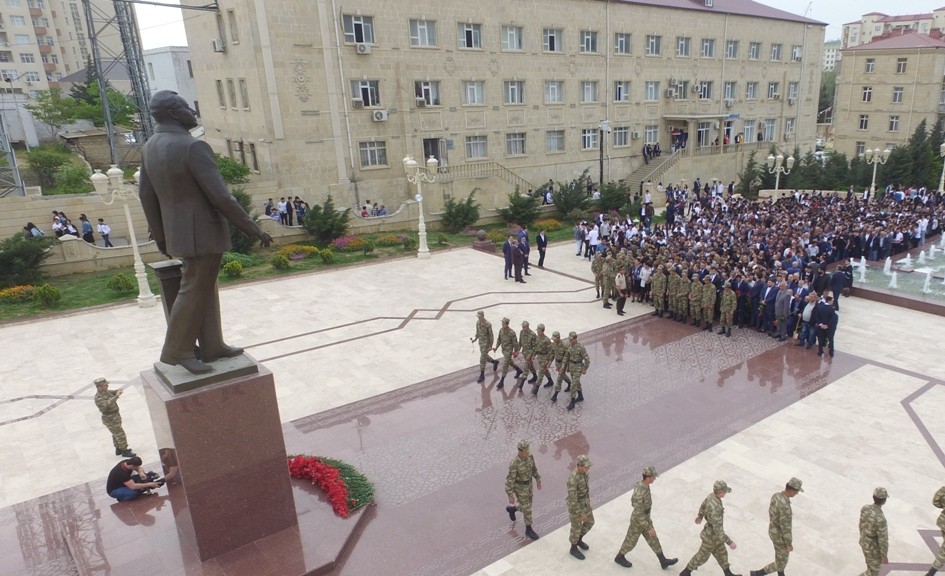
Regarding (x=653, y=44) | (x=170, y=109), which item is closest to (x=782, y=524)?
(x=170, y=109)

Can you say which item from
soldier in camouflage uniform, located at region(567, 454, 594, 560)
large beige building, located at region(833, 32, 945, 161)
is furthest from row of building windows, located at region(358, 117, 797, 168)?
soldier in camouflage uniform, located at region(567, 454, 594, 560)

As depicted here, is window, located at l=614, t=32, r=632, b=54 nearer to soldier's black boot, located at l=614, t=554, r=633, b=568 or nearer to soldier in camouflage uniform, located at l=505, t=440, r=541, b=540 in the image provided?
soldier in camouflage uniform, located at l=505, t=440, r=541, b=540

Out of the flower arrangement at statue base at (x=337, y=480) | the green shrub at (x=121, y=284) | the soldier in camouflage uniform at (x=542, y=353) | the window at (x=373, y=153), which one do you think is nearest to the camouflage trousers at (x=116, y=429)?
the flower arrangement at statue base at (x=337, y=480)

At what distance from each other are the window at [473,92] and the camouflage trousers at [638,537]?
27.0 m

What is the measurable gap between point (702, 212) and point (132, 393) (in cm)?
2106

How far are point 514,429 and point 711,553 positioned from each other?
411 cm

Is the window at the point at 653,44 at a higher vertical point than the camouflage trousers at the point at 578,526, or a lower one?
higher

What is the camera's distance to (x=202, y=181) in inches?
252

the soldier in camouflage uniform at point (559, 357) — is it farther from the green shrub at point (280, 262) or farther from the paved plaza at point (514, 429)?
the green shrub at point (280, 262)

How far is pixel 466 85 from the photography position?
30812mm

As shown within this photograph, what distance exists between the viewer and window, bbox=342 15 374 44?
27.0 metres

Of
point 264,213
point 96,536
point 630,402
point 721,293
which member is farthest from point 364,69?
point 96,536

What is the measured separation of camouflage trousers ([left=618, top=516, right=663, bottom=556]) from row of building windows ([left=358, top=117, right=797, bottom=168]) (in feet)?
80.8

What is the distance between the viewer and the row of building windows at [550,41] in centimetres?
2753
